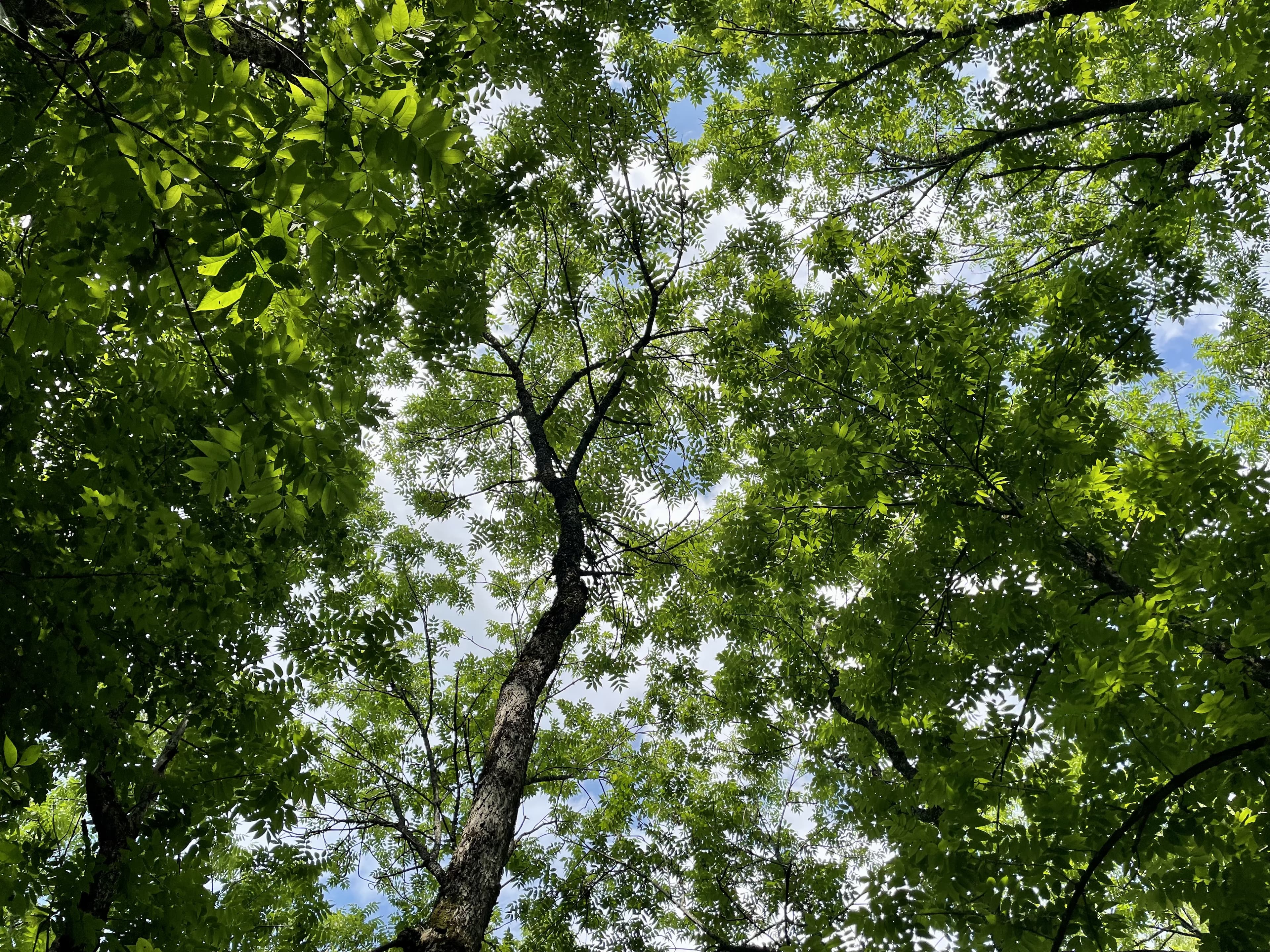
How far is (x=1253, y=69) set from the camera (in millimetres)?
3346

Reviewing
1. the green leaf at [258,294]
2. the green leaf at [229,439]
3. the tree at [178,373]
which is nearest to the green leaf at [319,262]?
the tree at [178,373]

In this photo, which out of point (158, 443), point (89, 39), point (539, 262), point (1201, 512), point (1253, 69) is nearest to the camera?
point (89, 39)

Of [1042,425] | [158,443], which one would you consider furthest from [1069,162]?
[158,443]

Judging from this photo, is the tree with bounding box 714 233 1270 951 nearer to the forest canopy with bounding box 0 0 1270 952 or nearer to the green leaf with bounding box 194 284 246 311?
the forest canopy with bounding box 0 0 1270 952

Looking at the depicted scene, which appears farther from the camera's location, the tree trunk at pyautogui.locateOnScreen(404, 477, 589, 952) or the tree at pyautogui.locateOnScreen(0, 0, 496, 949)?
the tree trunk at pyautogui.locateOnScreen(404, 477, 589, 952)

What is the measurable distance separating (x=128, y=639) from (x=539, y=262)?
17.6ft

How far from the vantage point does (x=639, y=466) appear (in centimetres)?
746

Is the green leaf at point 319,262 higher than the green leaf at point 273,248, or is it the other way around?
the green leaf at point 319,262

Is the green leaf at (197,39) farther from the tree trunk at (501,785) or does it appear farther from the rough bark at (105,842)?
the tree trunk at (501,785)

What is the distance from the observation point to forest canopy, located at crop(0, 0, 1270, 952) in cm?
196

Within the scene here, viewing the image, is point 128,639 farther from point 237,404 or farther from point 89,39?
point 89,39

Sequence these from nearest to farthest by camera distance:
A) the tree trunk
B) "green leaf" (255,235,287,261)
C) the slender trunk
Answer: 1. "green leaf" (255,235,287,261)
2. the slender trunk
3. the tree trunk

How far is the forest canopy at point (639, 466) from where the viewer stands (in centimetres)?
196

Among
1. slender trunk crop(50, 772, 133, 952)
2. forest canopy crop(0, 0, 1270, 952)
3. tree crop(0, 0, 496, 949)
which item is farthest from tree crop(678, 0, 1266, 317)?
slender trunk crop(50, 772, 133, 952)
